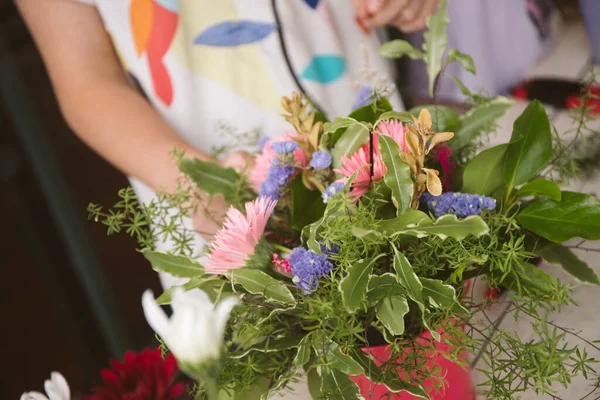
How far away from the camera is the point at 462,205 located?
1.03 ft

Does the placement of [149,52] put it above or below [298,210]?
above

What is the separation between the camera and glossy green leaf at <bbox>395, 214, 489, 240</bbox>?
26cm

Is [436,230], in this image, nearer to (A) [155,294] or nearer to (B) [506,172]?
(B) [506,172]

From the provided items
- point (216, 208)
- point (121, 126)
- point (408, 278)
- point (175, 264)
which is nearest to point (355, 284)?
point (408, 278)

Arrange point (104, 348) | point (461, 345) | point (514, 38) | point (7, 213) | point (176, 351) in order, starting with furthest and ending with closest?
point (514, 38) < point (104, 348) < point (7, 213) < point (461, 345) < point (176, 351)

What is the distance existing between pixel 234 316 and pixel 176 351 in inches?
5.3

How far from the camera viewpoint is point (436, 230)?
0.27 m

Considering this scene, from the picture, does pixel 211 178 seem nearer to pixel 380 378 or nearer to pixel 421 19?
pixel 380 378

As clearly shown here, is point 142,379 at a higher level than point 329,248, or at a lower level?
lower

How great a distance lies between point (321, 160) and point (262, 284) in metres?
0.09

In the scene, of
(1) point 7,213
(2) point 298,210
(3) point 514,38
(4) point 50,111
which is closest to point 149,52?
(4) point 50,111

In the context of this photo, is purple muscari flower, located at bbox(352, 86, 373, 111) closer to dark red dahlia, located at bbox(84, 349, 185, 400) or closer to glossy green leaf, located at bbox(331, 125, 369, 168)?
glossy green leaf, located at bbox(331, 125, 369, 168)

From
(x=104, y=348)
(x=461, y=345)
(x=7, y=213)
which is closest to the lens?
(x=461, y=345)

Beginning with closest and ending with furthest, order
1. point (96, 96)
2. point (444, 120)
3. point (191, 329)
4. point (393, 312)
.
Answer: point (191, 329) → point (393, 312) → point (444, 120) → point (96, 96)
